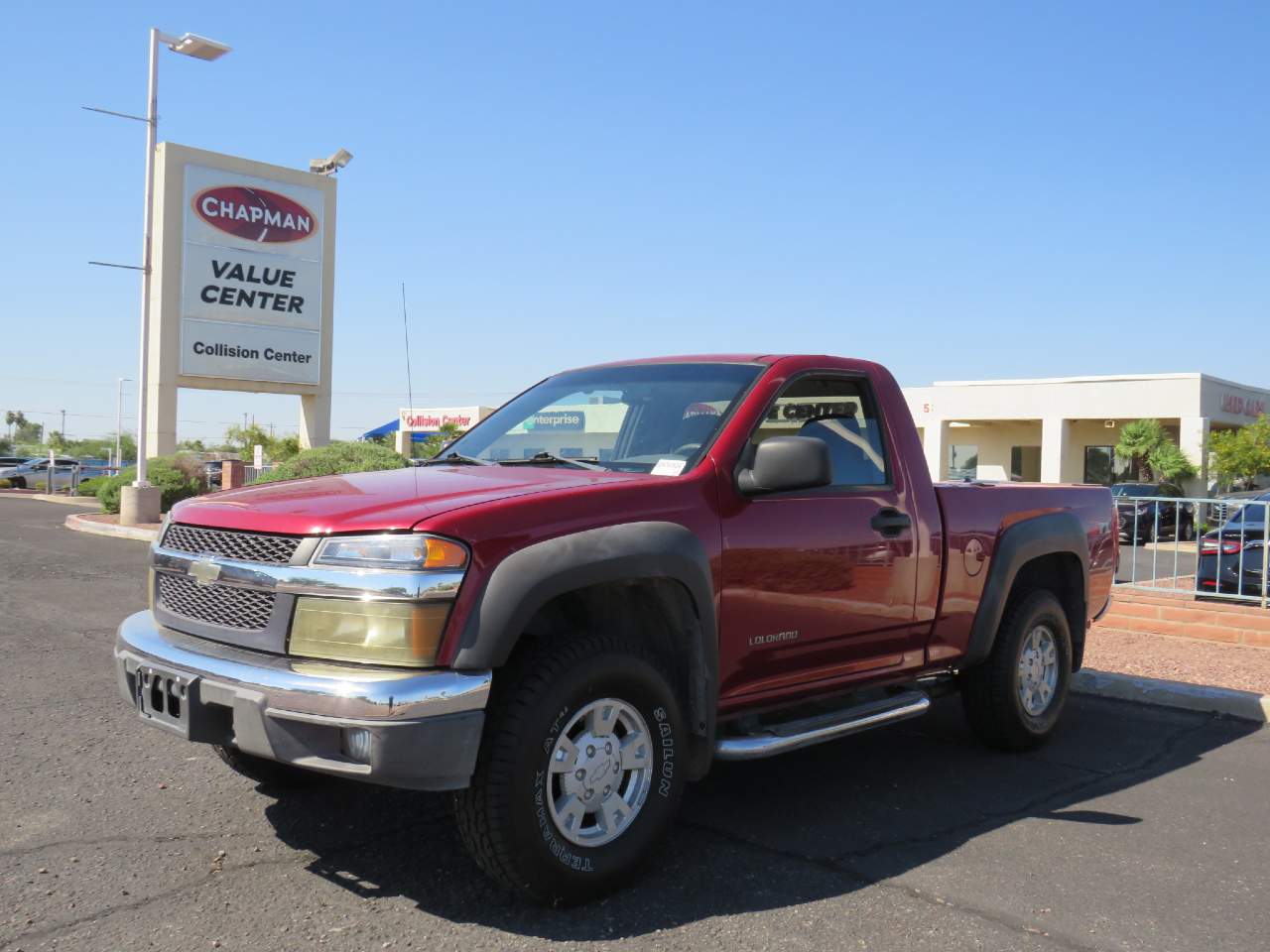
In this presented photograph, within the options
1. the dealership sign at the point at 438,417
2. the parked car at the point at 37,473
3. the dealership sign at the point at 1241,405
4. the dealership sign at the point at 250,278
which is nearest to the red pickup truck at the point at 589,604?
the dealership sign at the point at 250,278

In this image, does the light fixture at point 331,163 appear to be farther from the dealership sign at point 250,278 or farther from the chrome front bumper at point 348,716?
the chrome front bumper at point 348,716

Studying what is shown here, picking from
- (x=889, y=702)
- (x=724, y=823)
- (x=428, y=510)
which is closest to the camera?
(x=428, y=510)

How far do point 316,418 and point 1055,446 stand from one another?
84.1ft

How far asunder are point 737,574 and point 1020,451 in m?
43.2

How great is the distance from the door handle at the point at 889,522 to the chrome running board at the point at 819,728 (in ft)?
2.50

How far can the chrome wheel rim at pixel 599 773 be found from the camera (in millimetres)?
3730

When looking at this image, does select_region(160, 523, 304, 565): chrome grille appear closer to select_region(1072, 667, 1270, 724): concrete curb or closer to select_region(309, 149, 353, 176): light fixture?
select_region(1072, 667, 1270, 724): concrete curb

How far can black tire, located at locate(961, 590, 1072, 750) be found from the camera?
5875 millimetres

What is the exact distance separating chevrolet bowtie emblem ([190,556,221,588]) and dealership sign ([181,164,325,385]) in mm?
23600

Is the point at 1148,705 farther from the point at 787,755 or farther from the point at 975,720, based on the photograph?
the point at 787,755

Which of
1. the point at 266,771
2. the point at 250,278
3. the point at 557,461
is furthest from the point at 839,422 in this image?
the point at 250,278

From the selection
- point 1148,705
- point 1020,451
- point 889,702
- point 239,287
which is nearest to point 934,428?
point 1020,451

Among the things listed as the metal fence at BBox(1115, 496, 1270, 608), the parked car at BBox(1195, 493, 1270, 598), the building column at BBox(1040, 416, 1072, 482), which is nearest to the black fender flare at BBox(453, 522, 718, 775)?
the metal fence at BBox(1115, 496, 1270, 608)

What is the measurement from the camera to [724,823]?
186 inches
